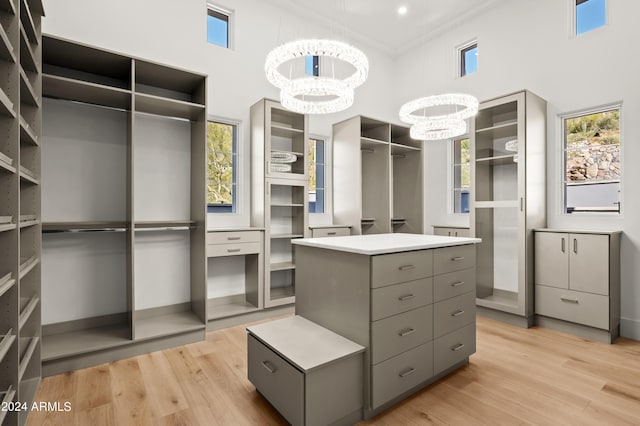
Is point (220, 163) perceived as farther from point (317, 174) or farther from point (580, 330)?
point (580, 330)

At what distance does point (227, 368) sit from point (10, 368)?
1277 millimetres

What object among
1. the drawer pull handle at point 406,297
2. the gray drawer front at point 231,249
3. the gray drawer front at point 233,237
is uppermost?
the gray drawer front at point 233,237

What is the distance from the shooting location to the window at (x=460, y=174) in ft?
15.1

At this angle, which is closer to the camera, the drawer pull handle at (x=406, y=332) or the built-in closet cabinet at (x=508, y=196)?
the drawer pull handle at (x=406, y=332)

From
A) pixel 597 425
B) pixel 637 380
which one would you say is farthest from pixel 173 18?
pixel 637 380

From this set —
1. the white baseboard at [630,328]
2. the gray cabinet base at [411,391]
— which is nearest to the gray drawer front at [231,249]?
the gray cabinet base at [411,391]

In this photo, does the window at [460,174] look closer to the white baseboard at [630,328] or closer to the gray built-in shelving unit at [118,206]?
the white baseboard at [630,328]

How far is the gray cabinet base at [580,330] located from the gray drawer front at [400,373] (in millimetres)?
1994

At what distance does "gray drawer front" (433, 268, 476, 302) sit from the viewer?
2216 mm

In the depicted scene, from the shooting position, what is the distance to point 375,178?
4.71 metres

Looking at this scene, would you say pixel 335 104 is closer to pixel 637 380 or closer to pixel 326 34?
pixel 326 34

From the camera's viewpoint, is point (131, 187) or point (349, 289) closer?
point (349, 289)

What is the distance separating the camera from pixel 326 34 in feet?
15.4

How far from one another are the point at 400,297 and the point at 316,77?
1608mm
